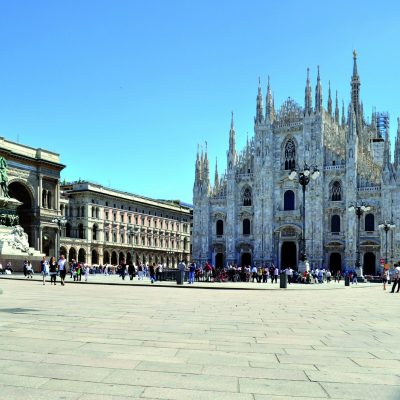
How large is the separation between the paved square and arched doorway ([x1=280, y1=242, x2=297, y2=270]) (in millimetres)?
50829

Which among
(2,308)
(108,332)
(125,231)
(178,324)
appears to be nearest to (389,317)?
(178,324)

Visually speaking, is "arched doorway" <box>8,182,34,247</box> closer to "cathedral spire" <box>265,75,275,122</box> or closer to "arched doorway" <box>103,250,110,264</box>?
"arched doorway" <box>103,250,110,264</box>

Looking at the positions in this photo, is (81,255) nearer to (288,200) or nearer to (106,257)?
(106,257)

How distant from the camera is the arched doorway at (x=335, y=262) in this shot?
194ft

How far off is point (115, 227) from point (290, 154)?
96.7 ft

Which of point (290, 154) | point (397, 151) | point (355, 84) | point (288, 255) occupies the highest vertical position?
point (355, 84)

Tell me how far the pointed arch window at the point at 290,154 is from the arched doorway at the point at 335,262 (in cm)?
1138

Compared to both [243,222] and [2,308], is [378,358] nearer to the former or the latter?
[2,308]

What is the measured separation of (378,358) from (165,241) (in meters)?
83.9

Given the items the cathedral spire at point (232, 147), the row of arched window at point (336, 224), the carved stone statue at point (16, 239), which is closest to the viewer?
the carved stone statue at point (16, 239)

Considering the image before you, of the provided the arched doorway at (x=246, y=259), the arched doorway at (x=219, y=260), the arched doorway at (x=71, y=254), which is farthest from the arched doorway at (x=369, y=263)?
the arched doorway at (x=71, y=254)

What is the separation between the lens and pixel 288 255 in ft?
205

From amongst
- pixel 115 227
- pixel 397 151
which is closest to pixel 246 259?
pixel 397 151

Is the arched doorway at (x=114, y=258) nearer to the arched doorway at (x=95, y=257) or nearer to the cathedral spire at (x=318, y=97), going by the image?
the arched doorway at (x=95, y=257)
